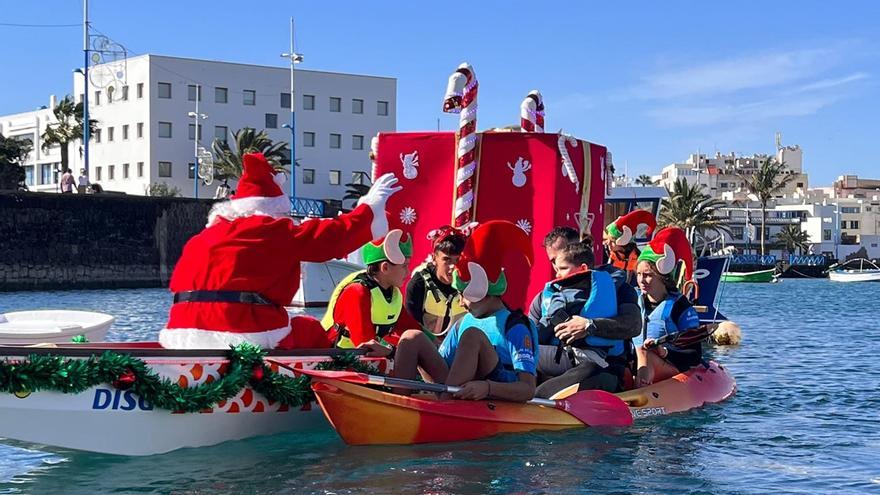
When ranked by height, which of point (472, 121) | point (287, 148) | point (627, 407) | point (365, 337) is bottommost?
point (627, 407)

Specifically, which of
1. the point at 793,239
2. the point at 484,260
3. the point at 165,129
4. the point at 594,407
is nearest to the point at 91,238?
the point at 165,129

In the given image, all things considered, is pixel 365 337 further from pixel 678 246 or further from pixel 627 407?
pixel 678 246

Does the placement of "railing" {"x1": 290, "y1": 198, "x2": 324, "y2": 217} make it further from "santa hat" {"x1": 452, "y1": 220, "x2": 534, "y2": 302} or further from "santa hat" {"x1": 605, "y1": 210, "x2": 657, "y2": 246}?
"santa hat" {"x1": 452, "y1": 220, "x2": 534, "y2": 302}

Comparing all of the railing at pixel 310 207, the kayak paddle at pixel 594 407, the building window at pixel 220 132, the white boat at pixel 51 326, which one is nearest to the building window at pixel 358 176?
the building window at pixel 220 132

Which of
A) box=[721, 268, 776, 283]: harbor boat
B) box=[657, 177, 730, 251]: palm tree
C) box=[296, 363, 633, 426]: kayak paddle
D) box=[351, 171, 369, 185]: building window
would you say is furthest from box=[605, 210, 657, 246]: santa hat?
box=[721, 268, 776, 283]: harbor boat

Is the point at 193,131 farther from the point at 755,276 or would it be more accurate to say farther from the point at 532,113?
the point at 532,113

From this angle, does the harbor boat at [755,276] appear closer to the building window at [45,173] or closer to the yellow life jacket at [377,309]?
the building window at [45,173]

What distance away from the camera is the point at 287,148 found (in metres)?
61.2

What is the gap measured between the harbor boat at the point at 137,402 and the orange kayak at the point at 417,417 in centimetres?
39

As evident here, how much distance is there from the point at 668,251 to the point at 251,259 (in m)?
4.13

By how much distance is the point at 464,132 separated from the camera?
12.0 metres

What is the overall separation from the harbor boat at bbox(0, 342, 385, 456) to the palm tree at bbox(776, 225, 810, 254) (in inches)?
3732

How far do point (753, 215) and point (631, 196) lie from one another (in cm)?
7657

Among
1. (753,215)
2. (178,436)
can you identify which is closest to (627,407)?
(178,436)
